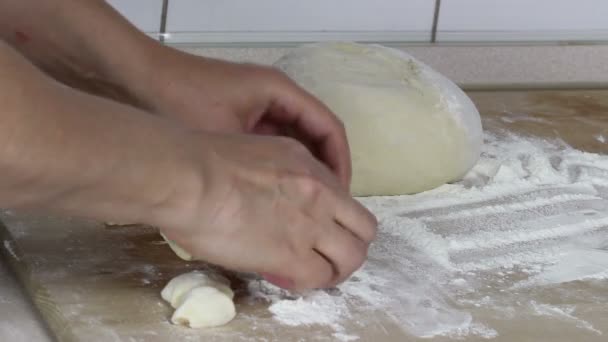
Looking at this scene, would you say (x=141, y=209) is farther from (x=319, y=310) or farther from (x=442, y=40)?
(x=442, y=40)

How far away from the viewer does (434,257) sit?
1.09 m

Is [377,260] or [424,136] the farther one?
[424,136]

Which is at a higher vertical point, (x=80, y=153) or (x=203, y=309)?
(x=80, y=153)

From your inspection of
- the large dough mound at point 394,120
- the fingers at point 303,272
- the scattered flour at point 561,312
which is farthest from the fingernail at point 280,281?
the large dough mound at point 394,120

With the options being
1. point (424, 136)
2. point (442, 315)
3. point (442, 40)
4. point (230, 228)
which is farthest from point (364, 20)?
point (230, 228)

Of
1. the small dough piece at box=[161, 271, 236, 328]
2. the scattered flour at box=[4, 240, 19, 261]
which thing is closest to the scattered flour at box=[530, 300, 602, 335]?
the small dough piece at box=[161, 271, 236, 328]

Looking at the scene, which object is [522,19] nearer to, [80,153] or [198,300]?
[198,300]

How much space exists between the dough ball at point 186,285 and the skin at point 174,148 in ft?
0.23

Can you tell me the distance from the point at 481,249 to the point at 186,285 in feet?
1.26

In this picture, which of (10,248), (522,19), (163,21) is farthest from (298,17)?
(10,248)

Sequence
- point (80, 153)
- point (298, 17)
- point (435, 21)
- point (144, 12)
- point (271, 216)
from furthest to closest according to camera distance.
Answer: point (435, 21), point (298, 17), point (144, 12), point (271, 216), point (80, 153)

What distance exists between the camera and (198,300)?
0.87 m

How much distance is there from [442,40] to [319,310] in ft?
3.34

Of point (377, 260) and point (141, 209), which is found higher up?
point (141, 209)
